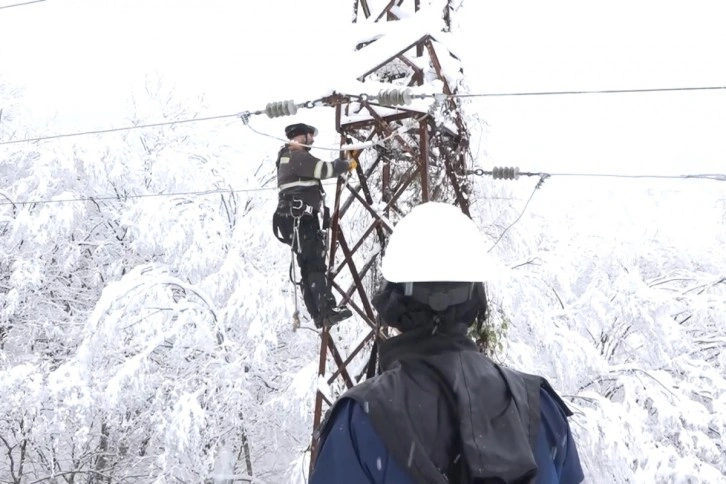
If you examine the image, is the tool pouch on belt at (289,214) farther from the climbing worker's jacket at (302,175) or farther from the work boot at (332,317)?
the work boot at (332,317)

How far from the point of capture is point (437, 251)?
54.2 inches

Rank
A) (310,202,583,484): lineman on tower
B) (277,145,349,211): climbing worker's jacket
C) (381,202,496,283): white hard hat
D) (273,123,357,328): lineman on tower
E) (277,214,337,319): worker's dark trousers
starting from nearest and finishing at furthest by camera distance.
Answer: (310,202,583,484): lineman on tower < (381,202,496,283): white hard hat < (277,145,349,211): climbing worker's jacket < (273,123,357,328): lineman on tower < (277,214,337,319): worker's dark trousers

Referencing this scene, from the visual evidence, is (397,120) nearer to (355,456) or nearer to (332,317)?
(332,317)

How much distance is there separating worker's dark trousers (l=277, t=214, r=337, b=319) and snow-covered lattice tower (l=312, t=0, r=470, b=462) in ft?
0.48

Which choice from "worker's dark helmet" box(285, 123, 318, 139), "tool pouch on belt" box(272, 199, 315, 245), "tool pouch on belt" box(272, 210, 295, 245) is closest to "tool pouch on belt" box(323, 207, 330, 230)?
"tool pouch on belt" box(272, 199, 315, 245)

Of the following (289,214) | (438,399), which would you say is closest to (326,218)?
(289,214)

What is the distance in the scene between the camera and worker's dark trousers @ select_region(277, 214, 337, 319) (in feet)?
18.2

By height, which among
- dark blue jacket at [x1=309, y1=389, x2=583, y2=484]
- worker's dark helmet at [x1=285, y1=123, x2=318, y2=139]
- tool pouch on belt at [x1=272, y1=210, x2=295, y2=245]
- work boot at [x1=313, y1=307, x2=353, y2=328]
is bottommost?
work boot at [x1=313, y1=307, x2=353, y2=328]

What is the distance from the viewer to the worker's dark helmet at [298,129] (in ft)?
17.9

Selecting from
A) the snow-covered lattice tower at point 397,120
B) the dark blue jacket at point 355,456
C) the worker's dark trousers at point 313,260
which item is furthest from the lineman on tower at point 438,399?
the worker's dark trousers at point 313,260

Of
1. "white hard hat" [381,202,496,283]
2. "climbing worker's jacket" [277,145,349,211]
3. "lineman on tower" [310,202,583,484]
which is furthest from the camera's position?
"climbing worker's jacket" [277,145,349,211]

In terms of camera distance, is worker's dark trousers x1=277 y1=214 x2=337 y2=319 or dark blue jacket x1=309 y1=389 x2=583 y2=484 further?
worker's dark trousers x1=277 y1=214 x2=337 y2=319

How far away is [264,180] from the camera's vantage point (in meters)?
13.8

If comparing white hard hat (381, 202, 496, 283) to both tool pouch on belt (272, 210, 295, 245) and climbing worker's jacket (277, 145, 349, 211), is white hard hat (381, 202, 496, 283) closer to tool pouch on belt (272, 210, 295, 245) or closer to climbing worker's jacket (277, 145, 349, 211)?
climbing worker's jacket (277, 145, 349, 211)
